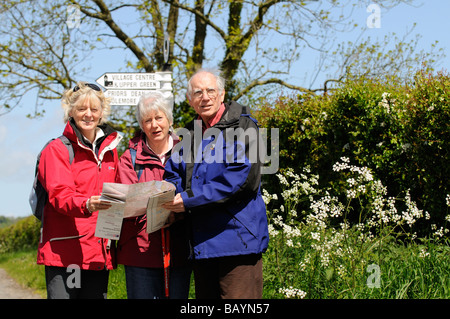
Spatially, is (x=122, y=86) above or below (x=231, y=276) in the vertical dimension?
above

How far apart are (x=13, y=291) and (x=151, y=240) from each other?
22.7 ft

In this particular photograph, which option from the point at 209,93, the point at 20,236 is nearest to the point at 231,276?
the point at 209,93

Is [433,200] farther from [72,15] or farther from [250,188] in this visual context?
[72,15]

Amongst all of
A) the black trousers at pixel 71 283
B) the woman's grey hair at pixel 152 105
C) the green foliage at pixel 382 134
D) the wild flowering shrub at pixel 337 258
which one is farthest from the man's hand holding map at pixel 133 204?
the green foliage at pixel 382 134

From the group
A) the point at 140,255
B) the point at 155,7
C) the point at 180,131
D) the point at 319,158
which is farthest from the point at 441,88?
the point at 155,7

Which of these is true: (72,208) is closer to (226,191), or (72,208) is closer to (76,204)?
(76,204)

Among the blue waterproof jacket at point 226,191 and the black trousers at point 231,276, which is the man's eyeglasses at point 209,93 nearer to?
the blue waterproof jacket at point 226,191

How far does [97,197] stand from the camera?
9.72ft

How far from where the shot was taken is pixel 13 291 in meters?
8.89

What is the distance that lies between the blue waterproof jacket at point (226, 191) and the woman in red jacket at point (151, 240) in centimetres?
24

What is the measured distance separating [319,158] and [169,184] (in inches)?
181

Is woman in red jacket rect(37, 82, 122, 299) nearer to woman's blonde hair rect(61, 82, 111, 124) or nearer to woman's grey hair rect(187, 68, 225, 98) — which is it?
woman's blonde hair rect(61, 82, 111, 124)

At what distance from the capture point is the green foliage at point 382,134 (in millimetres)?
5699

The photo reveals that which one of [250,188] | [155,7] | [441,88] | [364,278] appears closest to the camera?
[250,188]
